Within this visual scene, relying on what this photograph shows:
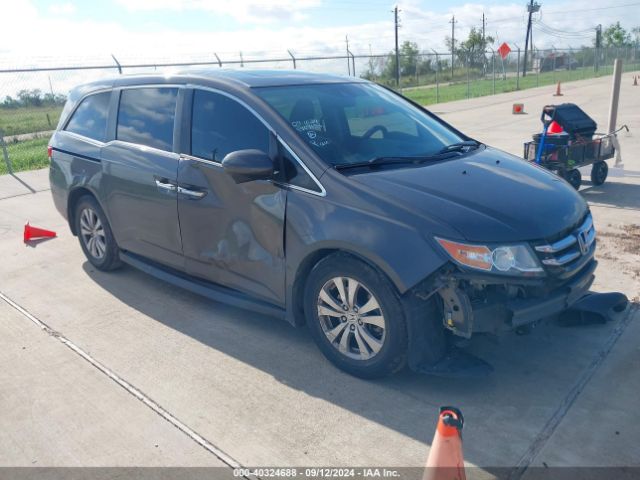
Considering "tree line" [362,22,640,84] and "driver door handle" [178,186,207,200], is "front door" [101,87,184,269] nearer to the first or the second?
"driver door handle" [178,186,207,200]

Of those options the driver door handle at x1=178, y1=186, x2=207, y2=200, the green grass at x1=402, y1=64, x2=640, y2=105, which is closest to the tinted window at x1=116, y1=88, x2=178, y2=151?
the driver door handle at x1=178, y1=186, x2=207, y2=200

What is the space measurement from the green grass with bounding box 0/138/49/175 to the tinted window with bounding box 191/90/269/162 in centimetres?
950

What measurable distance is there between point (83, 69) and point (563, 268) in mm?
14406

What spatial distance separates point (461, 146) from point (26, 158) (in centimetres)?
1206

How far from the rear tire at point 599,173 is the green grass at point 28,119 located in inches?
598

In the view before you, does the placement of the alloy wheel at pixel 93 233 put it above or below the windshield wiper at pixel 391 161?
below

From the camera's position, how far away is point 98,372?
3.92 meters

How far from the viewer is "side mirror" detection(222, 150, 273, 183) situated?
373 cm

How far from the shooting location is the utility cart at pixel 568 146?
7.44 meters

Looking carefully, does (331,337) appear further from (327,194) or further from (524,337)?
(524,337)

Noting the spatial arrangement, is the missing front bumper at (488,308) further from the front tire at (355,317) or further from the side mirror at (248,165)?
the side mirror at (248,165)

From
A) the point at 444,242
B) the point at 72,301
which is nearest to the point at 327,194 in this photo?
A: the point at 444,242

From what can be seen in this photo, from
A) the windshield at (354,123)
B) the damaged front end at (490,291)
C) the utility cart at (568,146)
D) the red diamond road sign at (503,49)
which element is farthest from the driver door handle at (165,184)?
the red diamond road sign at (503,49)

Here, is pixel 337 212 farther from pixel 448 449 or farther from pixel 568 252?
pixel 448 449
